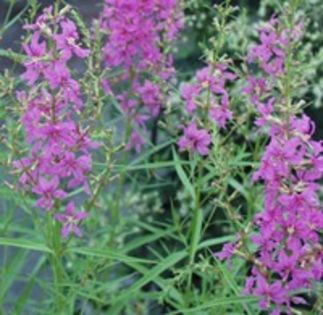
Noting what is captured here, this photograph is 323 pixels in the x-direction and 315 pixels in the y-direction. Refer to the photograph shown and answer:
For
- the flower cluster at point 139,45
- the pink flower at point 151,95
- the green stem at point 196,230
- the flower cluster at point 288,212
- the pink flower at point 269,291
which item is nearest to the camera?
the flower cluster at point 288,212

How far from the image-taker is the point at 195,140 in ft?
9.35

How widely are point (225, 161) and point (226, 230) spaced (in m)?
1.72

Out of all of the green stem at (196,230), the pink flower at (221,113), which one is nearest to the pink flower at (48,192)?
the green stem at (196,230)

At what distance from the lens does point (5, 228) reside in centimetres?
270

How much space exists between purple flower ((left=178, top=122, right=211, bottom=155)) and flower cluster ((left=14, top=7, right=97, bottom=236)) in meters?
0.40

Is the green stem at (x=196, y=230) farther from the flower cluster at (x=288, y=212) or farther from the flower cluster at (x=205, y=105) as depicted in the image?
the flower cluster at (x=288, y=212)

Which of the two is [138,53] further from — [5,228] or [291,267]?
[291,267]

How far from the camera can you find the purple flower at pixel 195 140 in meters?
2.83

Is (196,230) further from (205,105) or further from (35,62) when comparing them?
(35,62)

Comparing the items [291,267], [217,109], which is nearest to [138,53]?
[217,109]

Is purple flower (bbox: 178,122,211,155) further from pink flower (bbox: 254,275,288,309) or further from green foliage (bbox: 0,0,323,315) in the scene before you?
pink flower (bbox: 254,275,288,309)

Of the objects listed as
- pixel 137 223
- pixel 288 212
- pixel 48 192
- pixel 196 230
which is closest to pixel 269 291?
pixel 288 212

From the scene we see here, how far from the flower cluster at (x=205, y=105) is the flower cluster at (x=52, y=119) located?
0.41m

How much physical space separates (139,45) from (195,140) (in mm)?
467
